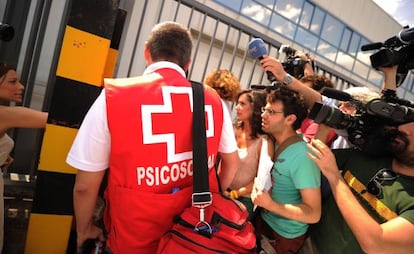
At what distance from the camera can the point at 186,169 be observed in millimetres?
1440

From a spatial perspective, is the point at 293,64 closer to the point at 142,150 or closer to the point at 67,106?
the point at 142,150

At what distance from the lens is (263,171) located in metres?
1.70

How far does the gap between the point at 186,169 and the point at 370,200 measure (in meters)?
0.98

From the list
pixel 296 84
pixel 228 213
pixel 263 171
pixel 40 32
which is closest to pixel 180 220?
pixel 228 213

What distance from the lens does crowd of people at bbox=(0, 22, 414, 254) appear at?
131 cm

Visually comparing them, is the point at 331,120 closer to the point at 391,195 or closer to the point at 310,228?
the point at 391,195

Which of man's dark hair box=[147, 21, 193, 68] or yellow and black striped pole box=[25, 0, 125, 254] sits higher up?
man's dark hair box=[147, 21, 193, 68]

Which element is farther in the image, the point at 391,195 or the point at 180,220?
the point at 391,195

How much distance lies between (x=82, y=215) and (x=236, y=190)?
1.14 meters

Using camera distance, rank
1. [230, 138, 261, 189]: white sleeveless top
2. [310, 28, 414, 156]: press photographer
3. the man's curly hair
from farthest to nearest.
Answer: the man's curly hair → [230, 138, 261, 189]: white sleeveless top → [310, 28, 414, 156]: press photographer

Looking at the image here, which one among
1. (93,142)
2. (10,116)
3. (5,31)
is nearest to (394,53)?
(93,142)

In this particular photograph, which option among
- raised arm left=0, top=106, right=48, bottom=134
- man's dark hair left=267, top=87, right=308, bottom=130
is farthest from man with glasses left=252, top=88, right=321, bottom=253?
raised arm left=0, top=106, right=48, bottom=134

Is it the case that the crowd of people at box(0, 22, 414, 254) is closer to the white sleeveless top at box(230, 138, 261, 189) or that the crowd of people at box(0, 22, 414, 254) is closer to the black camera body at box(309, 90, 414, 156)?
the black camera body at box(309, 90, 414, 156)

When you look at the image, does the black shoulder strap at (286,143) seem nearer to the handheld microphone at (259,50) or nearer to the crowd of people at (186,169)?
the crowd of people at (186,169)
